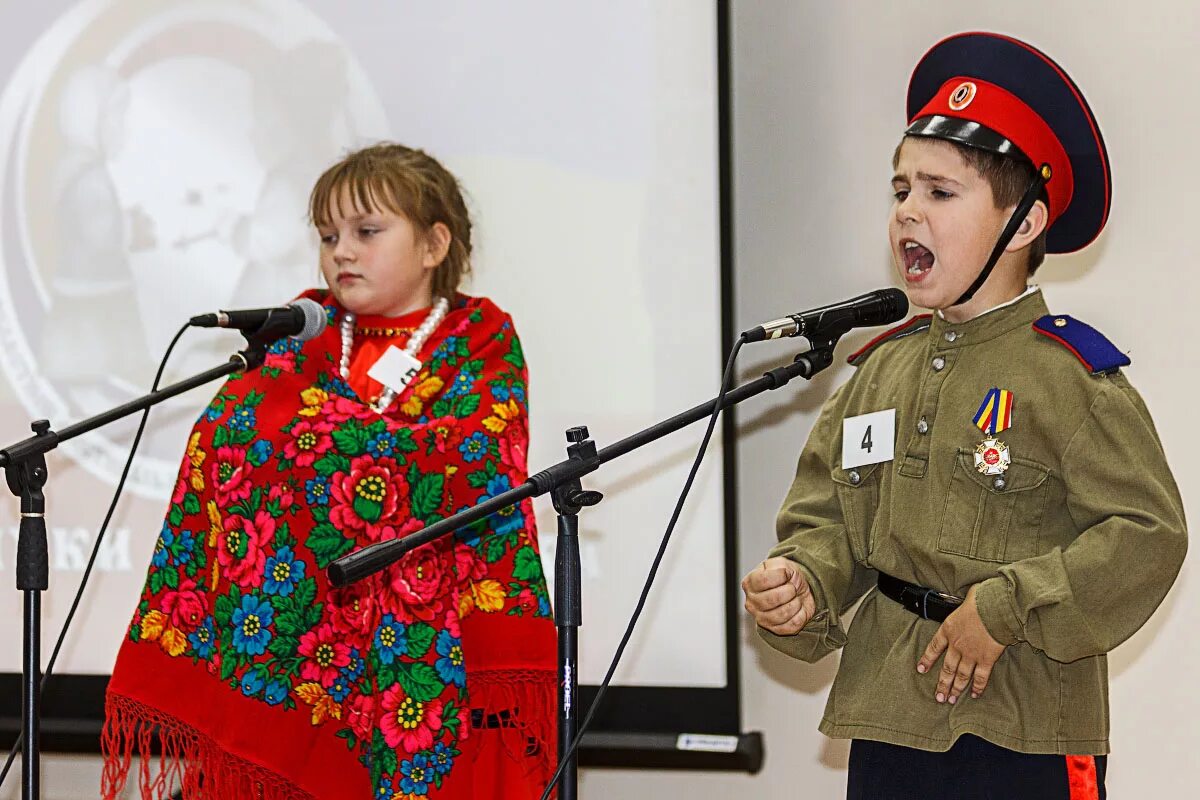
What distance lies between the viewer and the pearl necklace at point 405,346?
213cm

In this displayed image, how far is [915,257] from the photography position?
5.34ft

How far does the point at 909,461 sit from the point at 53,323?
2060 mm

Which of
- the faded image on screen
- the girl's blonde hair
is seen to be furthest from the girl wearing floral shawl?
the faded image on screen

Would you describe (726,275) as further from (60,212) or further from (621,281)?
(60,212)

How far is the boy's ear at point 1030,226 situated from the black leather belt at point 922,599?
0.42 m

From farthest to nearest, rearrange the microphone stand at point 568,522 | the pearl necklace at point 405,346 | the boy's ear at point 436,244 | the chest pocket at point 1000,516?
1. the boy's ear at point 436,244
2. the pearl necklace at point 405,346
3. the chest pocket at point 1000,516
4. the microphone stand at point 568,522

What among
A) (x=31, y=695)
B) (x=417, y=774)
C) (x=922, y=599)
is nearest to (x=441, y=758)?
(x=417, y=774)

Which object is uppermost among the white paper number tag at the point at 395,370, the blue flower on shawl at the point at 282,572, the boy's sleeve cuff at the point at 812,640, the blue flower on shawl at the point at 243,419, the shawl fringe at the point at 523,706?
the white paper number tag at the point at 395,370

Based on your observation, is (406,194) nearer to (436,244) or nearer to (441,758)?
(436,244)

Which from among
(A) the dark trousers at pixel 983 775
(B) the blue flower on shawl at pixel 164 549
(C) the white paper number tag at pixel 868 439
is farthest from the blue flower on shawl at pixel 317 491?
(A) the dark trousers at pixel 983 775

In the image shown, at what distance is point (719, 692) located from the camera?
8.83 ft

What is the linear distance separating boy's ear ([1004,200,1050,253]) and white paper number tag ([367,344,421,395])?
3.10ft

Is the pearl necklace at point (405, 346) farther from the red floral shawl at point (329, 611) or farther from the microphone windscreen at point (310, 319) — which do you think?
the microphone windscreen at point (310, 319)

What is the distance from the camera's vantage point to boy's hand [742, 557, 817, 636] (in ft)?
5.14
